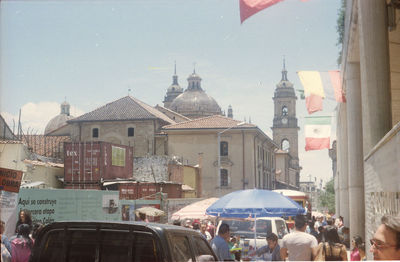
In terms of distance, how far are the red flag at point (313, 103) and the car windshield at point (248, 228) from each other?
10.8 ft

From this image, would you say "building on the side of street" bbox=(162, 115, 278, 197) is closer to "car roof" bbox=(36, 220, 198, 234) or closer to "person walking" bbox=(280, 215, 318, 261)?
"person walking" bbox=(280, 215, 318, 261)

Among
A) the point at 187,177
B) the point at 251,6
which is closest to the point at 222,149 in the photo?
the point at 187,177

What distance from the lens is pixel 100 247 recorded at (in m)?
4.86

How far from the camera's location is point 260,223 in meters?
15.8

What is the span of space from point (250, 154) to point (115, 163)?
57.6ft

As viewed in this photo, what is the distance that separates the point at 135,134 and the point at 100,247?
40.9 m

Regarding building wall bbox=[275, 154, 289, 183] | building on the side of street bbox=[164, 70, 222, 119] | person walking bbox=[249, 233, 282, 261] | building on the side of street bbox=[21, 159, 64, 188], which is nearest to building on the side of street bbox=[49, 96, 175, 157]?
building on the side of street bbox=[21, 159, 64, 188]

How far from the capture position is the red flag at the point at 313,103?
50.9 ft

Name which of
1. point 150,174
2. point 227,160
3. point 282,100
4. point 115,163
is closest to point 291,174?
point 282,100

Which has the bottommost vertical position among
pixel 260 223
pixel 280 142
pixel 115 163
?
pixel 260 223

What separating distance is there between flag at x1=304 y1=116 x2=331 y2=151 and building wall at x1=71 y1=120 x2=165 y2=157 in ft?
76.1

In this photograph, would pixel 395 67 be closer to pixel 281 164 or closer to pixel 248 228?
pixel 248 228

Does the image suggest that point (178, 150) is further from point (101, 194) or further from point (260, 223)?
point (260, 223)

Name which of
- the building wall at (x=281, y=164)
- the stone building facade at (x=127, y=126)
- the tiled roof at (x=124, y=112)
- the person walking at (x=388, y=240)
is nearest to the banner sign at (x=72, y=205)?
the person walking at (x=388, y=240)
